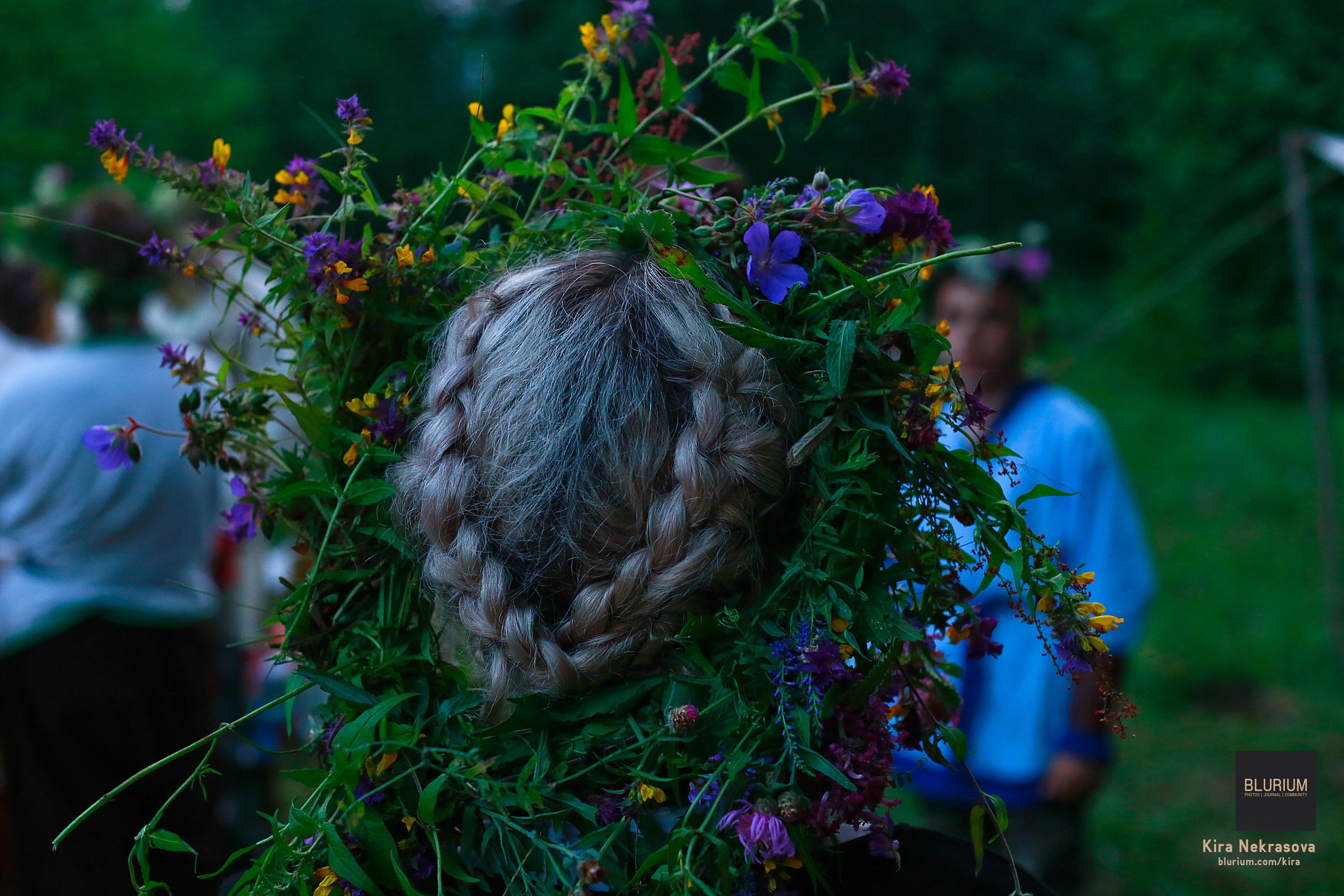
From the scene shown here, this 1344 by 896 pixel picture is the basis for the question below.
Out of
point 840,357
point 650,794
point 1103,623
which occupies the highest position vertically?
point 840,357

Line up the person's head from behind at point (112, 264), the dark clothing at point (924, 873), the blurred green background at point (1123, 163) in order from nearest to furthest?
the dark clothing at point (924, 873), the person's head from behind at point (112, 264), the blurred green background at point (1123, 163)

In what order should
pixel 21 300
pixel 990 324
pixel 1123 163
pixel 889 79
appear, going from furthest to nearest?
pixel 1123 163, pixel 21 300, pixel 990 324, pixel 889 79

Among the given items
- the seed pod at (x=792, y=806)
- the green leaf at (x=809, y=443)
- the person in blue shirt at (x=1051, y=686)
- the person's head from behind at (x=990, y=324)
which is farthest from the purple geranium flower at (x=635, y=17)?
the person's head from behind at (x=990, y=324)

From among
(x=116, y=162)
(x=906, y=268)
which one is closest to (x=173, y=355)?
(x=116, y=162)

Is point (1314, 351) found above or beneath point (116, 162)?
beneath

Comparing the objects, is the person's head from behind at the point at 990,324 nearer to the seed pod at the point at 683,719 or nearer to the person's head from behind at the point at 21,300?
the seed pod at the point at 683,719

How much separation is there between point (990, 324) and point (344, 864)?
7.90ft

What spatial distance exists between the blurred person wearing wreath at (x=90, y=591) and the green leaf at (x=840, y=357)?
234 cm

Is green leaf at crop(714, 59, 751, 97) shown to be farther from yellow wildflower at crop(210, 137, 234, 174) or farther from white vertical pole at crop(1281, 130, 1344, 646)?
white vertical pole at crop(1281, 130, 1344, 646)

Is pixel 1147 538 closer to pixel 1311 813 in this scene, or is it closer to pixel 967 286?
pixel 1311 813

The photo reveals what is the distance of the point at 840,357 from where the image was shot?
0.92 metres

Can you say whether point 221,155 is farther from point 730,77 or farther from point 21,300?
point 21,300

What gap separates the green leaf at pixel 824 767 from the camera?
2.87 feet

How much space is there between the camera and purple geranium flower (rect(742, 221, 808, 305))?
97 cm
